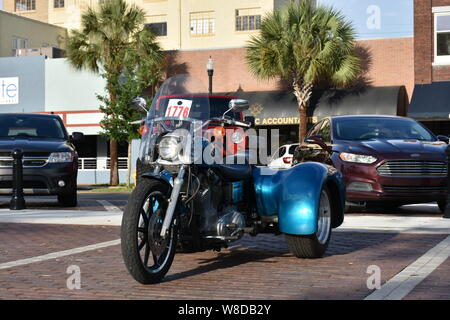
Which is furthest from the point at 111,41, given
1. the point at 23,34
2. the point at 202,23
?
the point at 23,34

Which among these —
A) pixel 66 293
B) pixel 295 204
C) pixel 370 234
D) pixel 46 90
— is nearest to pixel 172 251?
pixel 66 293

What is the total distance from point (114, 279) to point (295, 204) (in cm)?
176

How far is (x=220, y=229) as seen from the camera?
18.7 feet

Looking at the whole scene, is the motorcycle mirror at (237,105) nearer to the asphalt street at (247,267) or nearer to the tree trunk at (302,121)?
the asphalt street at (247,267)

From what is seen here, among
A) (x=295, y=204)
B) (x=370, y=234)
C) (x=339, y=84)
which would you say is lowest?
(x=370, y=234)

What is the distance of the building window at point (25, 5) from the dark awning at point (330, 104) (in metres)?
30.2

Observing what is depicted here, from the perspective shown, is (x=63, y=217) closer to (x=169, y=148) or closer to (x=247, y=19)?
(x=169, y=148)

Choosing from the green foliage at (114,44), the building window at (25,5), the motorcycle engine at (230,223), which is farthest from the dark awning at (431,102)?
the building window at (25,5)

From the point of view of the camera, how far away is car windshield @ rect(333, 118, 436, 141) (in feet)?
37.1

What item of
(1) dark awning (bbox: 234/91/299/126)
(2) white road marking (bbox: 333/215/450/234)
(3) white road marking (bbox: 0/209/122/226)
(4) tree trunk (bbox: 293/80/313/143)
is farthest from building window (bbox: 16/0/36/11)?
(2) white road marking (bbox: 333/215/450/234)

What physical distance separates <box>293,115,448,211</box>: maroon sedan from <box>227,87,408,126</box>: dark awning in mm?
16414

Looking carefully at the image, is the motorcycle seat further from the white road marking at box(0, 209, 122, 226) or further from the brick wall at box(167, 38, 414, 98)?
the brick wall at box(167, 38, 414, 98)
